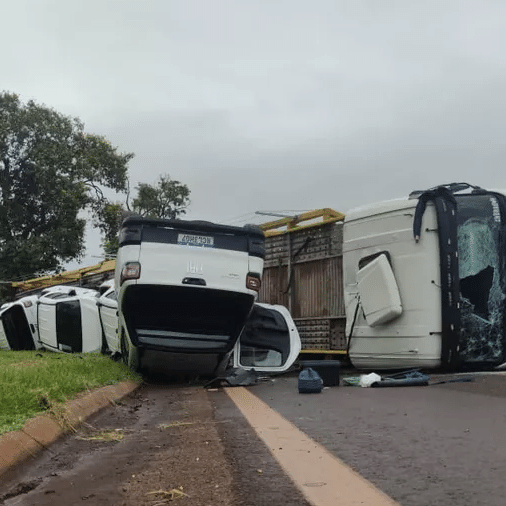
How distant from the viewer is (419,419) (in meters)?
4.84

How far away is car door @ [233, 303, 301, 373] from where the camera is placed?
9992mm

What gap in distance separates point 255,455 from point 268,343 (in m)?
6.46

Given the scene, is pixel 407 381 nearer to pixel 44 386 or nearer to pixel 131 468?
pixel 44 386

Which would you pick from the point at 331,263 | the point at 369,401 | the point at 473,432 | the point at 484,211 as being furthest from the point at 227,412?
the point at 331,263

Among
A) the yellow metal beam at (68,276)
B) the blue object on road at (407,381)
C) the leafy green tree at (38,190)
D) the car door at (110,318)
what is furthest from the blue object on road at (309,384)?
the leafy green tree at (38,190)

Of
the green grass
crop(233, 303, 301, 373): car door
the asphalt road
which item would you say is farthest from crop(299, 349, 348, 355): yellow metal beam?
the asphalt road

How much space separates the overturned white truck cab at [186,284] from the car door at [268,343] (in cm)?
81

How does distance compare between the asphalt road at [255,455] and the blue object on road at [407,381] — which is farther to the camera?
the blue object on road at [407,381]

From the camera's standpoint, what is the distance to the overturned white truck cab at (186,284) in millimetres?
8352

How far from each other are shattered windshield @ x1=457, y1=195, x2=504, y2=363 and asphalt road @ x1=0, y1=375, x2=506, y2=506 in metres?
2.33

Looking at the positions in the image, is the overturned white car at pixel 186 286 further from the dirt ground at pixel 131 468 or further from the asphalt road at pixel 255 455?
the dirt ground at pixel 131 468

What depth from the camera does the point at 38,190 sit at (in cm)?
2977

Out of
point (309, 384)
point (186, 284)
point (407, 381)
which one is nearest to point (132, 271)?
point (186, 284)

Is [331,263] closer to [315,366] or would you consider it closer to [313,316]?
[313,316]
